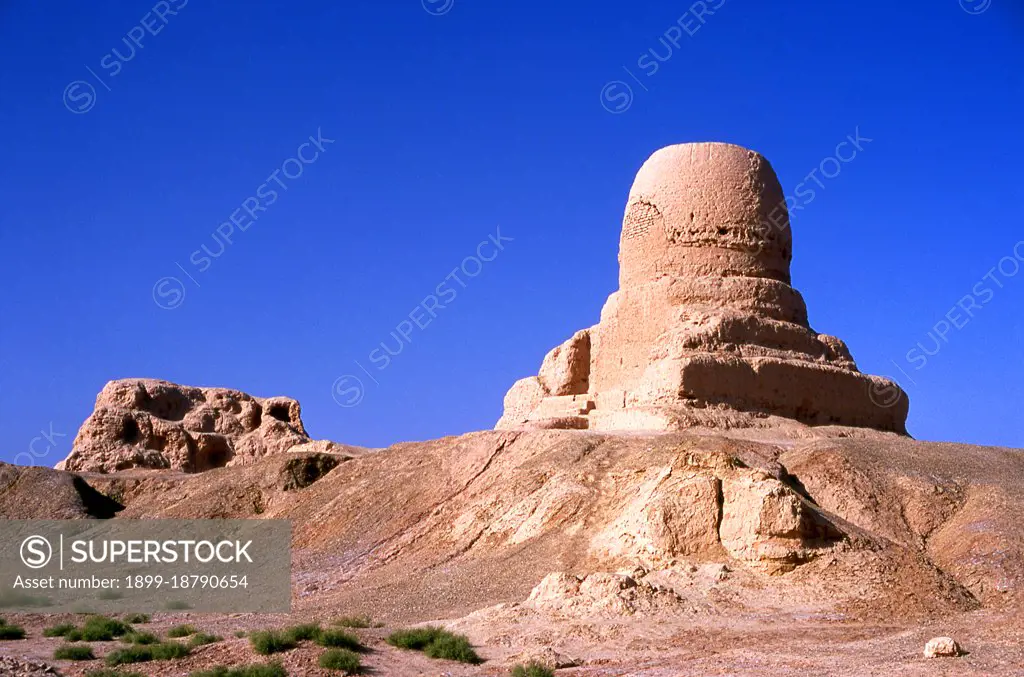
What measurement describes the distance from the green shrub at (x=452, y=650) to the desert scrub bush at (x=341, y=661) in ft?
3.23

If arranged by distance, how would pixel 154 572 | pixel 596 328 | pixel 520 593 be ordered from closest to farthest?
pixel 520 593 < pixel 154 572 < pixel 596 328

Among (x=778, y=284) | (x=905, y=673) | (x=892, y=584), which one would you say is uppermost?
(x=778, y=284)

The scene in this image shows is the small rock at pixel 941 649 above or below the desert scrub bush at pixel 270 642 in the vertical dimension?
below

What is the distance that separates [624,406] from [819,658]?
1222 cm

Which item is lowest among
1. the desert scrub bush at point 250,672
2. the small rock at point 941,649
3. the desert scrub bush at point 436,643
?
the small rock at point 941,649

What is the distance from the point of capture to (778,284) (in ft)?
82.4

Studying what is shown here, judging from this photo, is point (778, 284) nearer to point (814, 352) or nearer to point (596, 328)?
point (814, 352)

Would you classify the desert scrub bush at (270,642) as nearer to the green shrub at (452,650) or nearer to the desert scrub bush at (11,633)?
the green shrub at (452,650)

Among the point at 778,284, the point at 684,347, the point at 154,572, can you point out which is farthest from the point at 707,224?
the point at 154,572

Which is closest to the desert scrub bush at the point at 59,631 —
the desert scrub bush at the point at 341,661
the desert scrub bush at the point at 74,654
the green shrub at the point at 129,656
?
the desert scrub bush at the point at 74,654

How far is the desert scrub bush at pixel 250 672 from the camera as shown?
413 inches

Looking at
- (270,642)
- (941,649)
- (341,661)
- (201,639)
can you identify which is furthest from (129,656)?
(941,649)

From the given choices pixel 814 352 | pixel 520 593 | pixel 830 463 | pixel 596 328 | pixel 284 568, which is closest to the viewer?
pixel 520 593

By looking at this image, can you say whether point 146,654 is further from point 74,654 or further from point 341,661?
point 341,661
